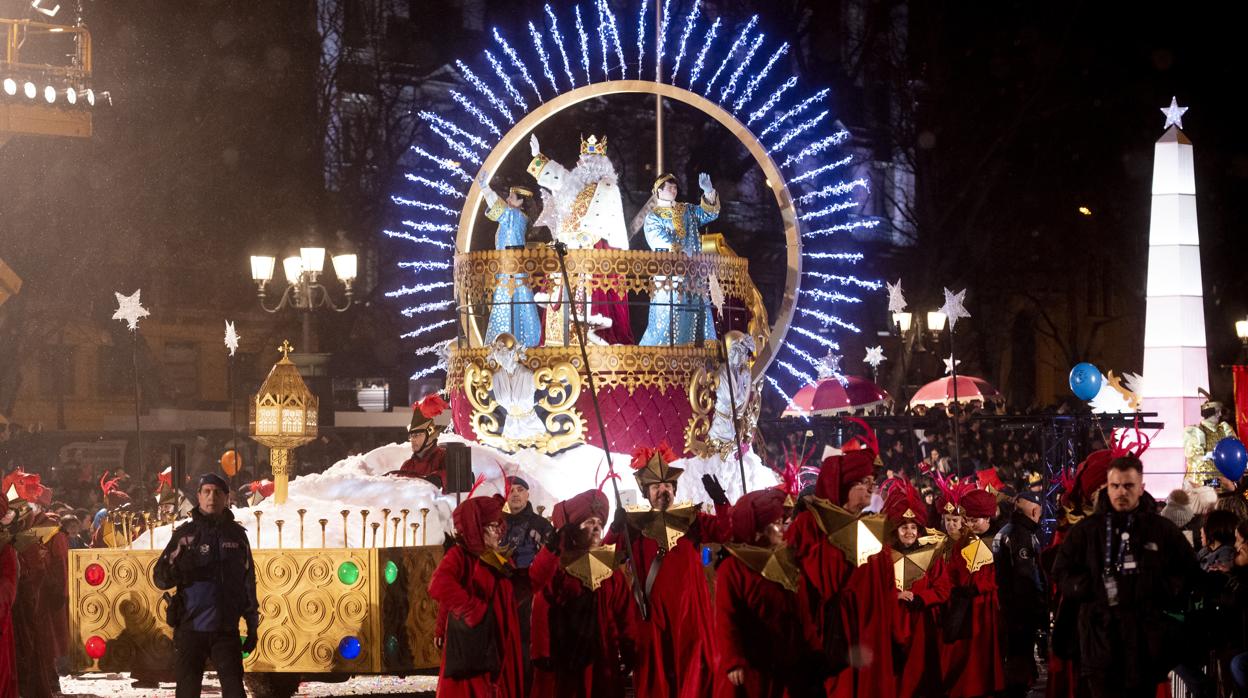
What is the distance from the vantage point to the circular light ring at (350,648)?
12438mm

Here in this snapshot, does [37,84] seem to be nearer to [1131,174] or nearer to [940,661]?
[940,661]

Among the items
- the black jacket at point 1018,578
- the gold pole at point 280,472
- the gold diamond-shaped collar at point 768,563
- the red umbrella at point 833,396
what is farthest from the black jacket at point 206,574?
the red umbrella at point 833,396

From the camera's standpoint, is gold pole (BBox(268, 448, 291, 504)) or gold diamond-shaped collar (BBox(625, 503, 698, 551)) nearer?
gold diamond-shaped collar (BBox(625, 503, 698, 551))

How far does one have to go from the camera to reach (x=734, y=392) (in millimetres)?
16875

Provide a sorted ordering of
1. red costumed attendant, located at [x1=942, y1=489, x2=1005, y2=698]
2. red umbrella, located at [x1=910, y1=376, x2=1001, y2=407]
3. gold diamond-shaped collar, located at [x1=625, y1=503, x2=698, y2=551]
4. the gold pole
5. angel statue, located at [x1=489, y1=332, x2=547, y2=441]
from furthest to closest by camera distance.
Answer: red umbrella, located at [x1=910, y1=376, x2=1001, y2=407] < angel statue, located at [x1=489, y1=332, x2=547, y2=441] < the gold pole < red costumed attendant, located at [x1=942, y1=489, x2=1005, y2=698] < gold diamond-shaped collar, located at [x1=625, y1=503, x2=698, y2=551]

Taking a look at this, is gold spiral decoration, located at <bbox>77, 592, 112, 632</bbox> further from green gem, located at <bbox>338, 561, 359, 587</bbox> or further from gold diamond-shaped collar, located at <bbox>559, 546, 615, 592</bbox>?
gold diamond-shaped collar, located at <bbox>559, 546, 615, 592</bbox>

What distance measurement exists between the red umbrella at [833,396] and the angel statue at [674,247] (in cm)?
554

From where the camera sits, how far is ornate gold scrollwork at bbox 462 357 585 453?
16.4m

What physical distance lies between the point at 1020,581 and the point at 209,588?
511 cm

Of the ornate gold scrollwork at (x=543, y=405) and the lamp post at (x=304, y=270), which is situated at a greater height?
the lamp post at (x=304, y=270)

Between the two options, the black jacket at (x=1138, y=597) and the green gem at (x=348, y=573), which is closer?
the black jacket at (x=1138, y=597)

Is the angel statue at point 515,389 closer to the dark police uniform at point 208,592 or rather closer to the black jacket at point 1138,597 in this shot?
the dark police uniform at point 208,592

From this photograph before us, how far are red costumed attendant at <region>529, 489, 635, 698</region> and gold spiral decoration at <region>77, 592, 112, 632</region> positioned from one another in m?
3.99

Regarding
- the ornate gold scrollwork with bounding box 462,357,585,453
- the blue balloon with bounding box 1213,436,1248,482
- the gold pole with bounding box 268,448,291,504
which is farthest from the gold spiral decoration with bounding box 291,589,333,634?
the blue balloon with bounding box 1213,436,1248,482
